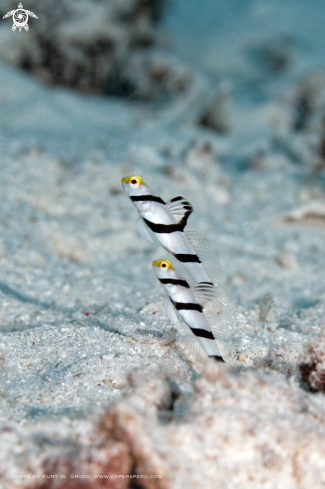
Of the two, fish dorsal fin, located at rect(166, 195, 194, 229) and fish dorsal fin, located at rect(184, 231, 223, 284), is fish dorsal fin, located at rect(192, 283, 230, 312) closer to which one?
fish dorsal fin, located at rect(184, 231, 223, 284)

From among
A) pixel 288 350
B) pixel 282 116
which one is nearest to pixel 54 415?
pixel 288 350

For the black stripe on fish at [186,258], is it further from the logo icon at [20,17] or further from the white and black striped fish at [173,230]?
the logo icon at [20,17]

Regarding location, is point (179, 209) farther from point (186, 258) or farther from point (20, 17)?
point (20, 17)

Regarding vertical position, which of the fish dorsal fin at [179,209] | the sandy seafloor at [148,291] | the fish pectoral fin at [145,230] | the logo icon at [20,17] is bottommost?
the sandy seafloor at [148,291]

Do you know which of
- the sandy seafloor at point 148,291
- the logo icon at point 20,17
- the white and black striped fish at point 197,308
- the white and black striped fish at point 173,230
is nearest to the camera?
the sandy seafloor at point 148,291

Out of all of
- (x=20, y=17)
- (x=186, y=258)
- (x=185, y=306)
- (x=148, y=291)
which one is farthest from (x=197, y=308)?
(x=20, y=17)

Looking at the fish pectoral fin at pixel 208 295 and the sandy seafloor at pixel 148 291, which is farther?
the fish pectoral fin at pixel 208 295

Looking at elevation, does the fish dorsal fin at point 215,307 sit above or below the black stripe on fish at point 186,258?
below

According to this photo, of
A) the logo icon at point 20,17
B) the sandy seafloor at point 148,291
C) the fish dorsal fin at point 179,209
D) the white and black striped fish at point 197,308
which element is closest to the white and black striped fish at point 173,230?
the fish dorsal fin at point 179,209
